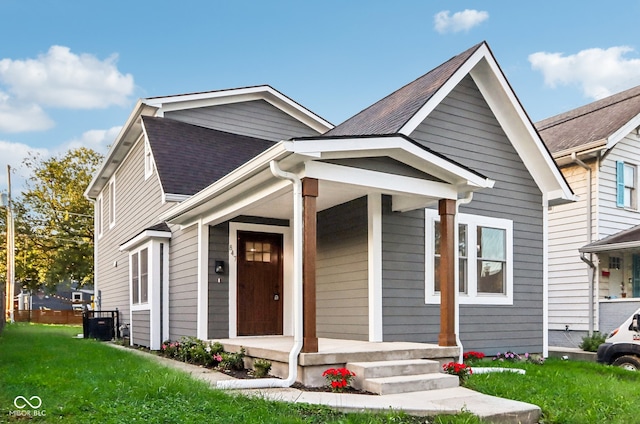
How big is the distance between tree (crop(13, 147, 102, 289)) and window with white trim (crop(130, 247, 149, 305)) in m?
18.9

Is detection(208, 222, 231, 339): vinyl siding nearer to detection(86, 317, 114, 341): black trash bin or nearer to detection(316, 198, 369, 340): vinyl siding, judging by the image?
detection(316, 198, 369, 340): vinyl siding

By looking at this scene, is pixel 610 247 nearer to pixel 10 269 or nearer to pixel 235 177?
pixel 235 177

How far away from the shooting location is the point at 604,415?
18.3 feet

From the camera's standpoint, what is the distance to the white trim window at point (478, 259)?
8.79 meters

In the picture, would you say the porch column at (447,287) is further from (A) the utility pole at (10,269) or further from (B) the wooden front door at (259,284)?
(A) the utility pole at (10,269)

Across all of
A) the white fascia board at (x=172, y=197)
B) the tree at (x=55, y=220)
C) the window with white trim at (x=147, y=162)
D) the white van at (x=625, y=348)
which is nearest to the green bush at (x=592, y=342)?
the white van at (x=625, y=348)

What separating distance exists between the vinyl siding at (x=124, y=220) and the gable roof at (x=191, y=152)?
58 centimetres

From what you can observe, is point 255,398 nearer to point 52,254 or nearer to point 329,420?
point 329,420

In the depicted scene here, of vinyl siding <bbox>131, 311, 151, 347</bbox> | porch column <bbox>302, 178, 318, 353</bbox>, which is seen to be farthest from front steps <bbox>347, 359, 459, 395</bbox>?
vinyl siding <bbox>131, 311, 151, 347</bbox>

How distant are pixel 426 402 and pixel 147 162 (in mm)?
8855

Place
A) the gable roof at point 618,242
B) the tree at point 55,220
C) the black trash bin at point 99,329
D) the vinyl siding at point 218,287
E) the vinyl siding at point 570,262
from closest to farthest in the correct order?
1. the vinyl siding at point 218,287
2. the gable roof at point 618,242
3. the vinyl siding at point 570,262
4. the black trash bin at point 99,329
5. the tree at point 55,220

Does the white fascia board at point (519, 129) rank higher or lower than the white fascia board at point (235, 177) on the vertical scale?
higher

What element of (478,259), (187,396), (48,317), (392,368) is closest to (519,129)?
(478,259)

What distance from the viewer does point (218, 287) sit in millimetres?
9312
